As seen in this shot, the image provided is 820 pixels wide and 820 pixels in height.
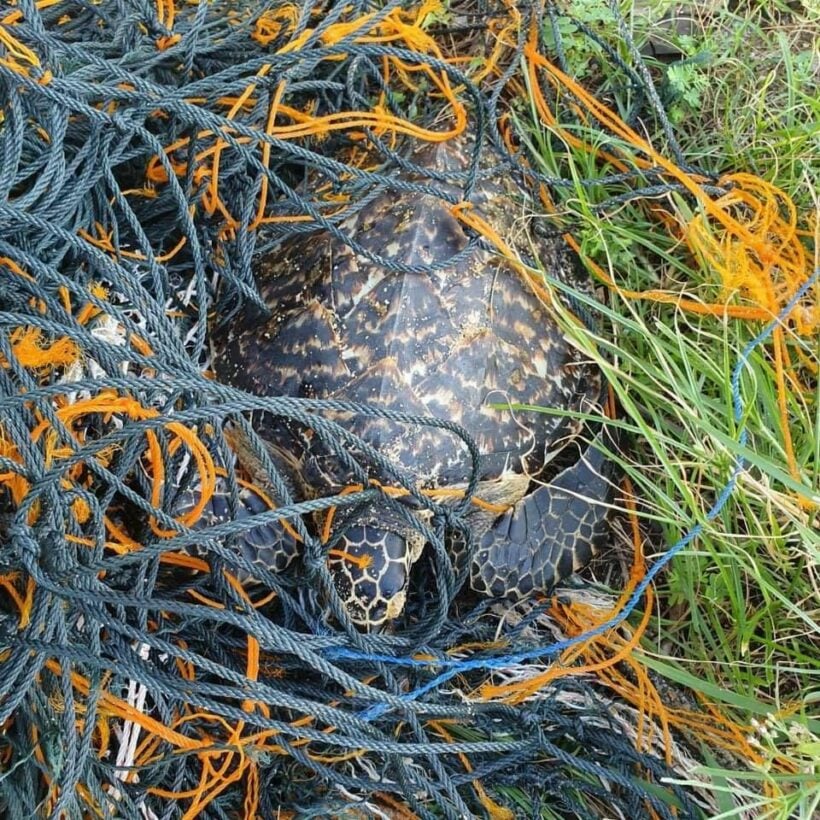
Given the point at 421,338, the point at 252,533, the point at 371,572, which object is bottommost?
the point at 252,533

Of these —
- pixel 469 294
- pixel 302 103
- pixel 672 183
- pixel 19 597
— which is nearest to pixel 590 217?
pixel 672 183

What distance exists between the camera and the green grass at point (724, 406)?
178 cm

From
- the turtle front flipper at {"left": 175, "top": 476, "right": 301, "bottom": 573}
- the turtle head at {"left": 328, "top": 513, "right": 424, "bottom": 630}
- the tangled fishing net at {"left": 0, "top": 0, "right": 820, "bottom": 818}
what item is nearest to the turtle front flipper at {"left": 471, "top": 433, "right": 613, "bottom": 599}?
the tangled fishing net at {"left": 0, "top": 0, "right": 820, "bottom": 818}

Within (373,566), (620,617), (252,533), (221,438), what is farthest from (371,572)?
(620,617)

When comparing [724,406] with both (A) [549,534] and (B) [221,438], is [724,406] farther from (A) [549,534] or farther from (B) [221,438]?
(B) [221,438]

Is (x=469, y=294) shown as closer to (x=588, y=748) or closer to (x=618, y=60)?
(x=618, y=60)

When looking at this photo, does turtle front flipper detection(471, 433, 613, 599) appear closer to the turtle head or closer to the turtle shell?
the turtle shell

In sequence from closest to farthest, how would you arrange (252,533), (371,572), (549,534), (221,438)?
(221,438)
(371,572)
(252,533)
(549,534)

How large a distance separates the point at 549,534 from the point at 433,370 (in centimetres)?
52

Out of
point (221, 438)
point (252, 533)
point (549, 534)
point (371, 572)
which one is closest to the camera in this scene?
point (221, 438)

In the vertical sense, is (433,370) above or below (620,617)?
above

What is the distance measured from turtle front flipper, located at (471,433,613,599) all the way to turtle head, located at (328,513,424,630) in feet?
0.78

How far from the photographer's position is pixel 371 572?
6.04 ft

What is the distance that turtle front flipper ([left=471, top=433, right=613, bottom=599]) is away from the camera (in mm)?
2043
